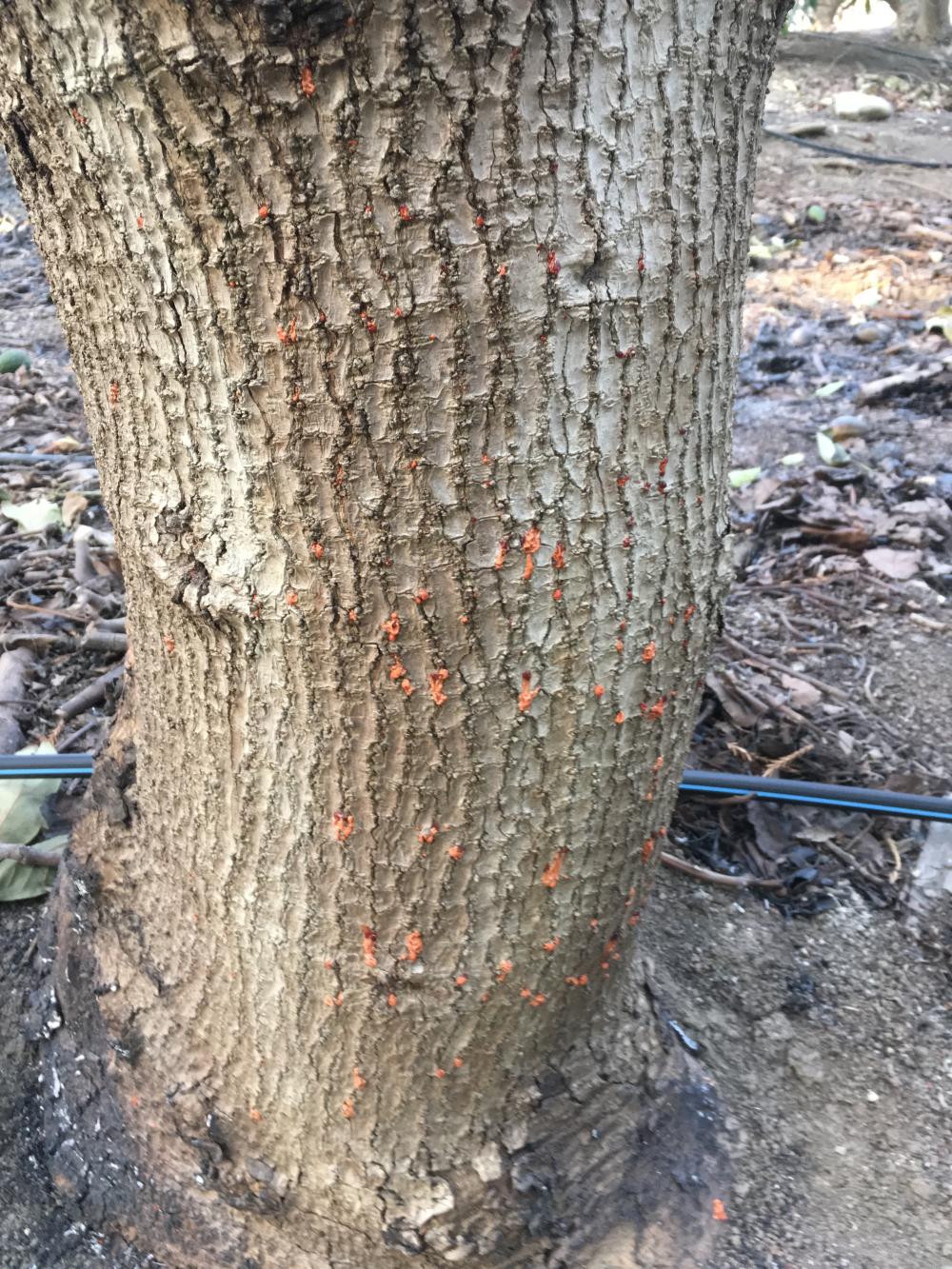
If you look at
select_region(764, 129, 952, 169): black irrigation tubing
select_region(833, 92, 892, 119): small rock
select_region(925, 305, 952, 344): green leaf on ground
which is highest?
select_region(833, 92, 892, 119): small rock

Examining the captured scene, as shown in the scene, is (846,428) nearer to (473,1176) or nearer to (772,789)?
(772,789)

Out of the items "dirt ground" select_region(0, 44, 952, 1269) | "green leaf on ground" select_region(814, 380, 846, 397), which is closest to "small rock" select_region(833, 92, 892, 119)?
"dirt ground" select_region(0, 44, 952, 1269)

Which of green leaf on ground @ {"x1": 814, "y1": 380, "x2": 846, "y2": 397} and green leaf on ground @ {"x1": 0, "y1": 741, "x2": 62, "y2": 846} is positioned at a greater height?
green leaf on ground @ {"x1": 814, "y1": 380, "x2": 846, "y2": 397}

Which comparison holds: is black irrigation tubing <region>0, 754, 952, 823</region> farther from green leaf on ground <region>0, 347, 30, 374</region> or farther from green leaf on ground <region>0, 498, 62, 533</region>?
green leaf on ground <region>0, 347, 30, 374</region>

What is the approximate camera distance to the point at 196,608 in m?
1.08

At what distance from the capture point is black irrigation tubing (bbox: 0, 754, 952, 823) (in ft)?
6.76

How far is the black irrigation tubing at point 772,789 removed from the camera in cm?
206

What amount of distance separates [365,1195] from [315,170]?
4.19 feet

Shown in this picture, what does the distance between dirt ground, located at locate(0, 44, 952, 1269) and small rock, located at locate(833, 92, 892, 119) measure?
234 inches

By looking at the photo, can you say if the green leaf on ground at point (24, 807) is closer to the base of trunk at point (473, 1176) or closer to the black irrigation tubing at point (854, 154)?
the base of trunk at point (473, 1176)

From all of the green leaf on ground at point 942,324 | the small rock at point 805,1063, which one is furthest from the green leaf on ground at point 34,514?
the green leaf on ground at point 942,324

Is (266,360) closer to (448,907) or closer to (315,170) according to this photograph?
(315,170)

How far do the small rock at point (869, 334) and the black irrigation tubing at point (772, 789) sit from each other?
331cm

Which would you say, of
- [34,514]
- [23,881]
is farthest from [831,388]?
[23,881]
